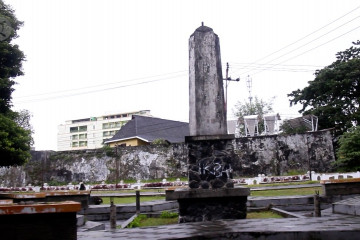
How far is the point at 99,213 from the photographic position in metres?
9.52

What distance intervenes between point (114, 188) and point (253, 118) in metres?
17.1

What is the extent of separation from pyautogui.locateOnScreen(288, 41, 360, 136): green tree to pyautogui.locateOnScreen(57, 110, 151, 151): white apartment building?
41137mm

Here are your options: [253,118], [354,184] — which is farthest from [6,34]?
[253,118]

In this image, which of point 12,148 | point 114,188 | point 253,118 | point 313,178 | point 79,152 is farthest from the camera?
point 253,118

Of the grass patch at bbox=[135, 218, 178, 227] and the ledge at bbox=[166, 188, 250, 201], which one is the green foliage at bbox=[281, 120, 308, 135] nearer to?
the grass patch at bbox=[135, 218, 178, 227]

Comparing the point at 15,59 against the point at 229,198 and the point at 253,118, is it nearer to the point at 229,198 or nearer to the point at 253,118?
the point at 229,198

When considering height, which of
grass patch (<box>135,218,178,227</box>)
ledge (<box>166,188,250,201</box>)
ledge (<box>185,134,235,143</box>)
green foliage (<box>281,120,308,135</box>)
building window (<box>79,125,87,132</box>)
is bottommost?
grass patch (<box>135,218,178,227</box>)

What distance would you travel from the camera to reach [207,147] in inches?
277

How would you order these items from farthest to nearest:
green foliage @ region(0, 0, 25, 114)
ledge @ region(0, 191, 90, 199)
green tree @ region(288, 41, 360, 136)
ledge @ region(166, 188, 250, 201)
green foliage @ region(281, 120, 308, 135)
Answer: green foliage @ region(281, 120, 308, 135), green tree @ region(288, 41, 360, 136), green foliage @ region(0, 0, 25, 114), ledge @ region(0, 191, 90, 199), ledge @ region(166, 188, 250, 201)

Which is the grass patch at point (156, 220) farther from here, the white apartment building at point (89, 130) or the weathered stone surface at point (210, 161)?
the white apartment building at point (89, 130)

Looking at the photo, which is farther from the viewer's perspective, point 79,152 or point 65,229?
point 79,152

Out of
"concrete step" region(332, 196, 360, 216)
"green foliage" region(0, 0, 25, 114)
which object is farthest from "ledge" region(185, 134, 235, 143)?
"green foliage" region(0, 0, 25, 114)

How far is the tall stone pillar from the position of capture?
7254 millimetres

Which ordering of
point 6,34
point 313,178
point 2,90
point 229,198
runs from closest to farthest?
point 229,198 < point 6,34 < point 2,90 < point 313,178
